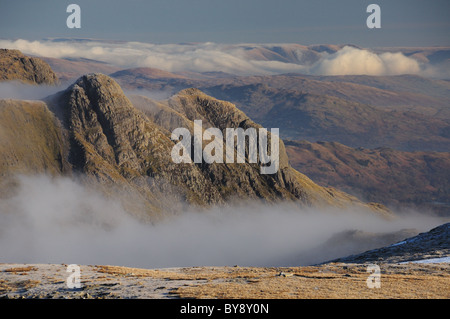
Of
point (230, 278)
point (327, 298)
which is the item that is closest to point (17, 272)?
point (230, 278)

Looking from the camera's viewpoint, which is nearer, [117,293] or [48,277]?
[117,293]

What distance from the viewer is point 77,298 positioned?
54000mm

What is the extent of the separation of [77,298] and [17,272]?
79.4 ft

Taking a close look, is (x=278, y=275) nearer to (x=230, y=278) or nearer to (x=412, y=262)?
(x=230, y=278)
